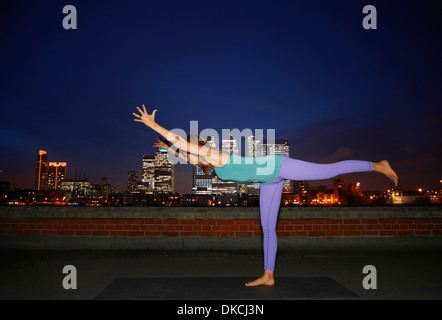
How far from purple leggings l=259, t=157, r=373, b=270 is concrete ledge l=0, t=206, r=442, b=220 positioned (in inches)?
70.9

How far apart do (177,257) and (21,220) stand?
3.44 metres

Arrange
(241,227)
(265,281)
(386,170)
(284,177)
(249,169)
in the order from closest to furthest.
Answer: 1. (265,281)
2. (249,169)
3. (284,177)
4. (386,170)
5. (241,227)

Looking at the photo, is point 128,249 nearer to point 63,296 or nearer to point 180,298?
point 63,296

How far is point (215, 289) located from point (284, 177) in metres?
1.70

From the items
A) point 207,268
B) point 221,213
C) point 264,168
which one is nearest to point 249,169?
point 264,168

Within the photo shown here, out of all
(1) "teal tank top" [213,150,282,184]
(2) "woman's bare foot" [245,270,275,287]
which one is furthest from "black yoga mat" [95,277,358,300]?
(1) "teal tank top" [213,150,282,184]

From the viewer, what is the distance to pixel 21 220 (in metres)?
6.27

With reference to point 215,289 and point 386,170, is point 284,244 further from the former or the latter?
point 215,289

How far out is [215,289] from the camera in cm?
372

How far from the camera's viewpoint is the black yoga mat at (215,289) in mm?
3453

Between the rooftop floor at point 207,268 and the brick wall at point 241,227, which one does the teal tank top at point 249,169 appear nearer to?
the rooftop floor at point 207,268

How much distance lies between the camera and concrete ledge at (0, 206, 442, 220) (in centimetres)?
611

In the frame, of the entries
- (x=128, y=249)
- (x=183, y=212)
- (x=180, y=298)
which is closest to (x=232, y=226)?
(x=183, y=212)
